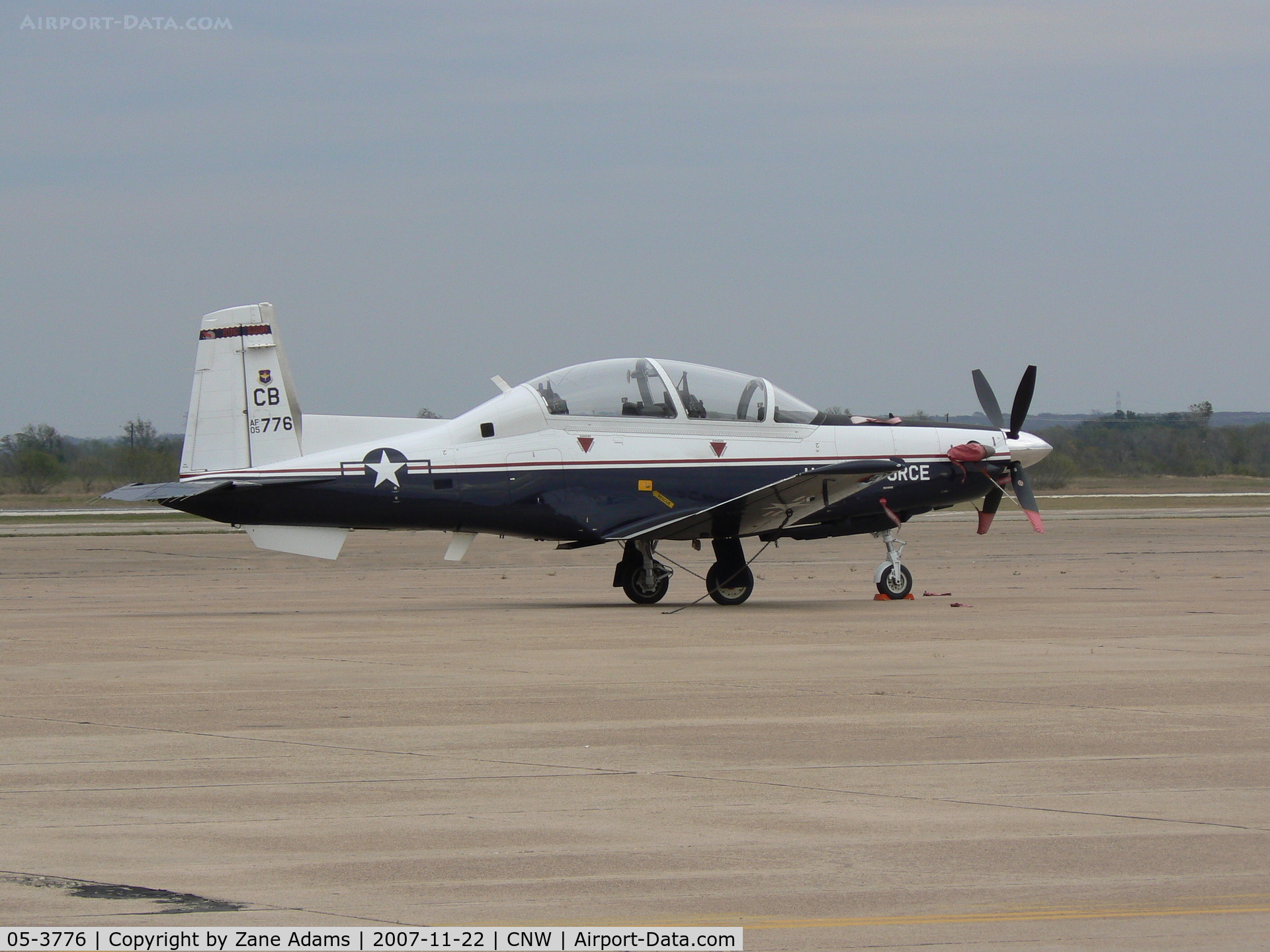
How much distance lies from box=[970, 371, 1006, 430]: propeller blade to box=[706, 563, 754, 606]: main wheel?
14.3ft

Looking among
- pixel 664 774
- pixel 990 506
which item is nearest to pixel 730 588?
pixel 990 506

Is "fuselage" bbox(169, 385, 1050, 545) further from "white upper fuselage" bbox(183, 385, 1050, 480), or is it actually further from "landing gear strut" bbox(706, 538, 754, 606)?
"landing gear strut" bbox(706, 538, 754, 606)

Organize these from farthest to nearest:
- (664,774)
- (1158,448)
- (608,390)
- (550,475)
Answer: (1158,448)
(608,390)
(550,475)
(664,774)

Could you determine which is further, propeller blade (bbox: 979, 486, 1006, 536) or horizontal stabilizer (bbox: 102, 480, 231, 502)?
propeller blade (bbox: 979, 486, 1006, 536)

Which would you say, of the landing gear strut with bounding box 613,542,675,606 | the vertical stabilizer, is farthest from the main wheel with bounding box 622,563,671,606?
the vertical stabilizer

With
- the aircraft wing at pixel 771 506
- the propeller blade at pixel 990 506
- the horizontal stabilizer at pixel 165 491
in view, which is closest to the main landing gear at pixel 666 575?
the aircraft wing at pixel 771 506

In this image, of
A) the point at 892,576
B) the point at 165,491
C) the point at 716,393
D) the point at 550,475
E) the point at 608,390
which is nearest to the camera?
the point at 165,491

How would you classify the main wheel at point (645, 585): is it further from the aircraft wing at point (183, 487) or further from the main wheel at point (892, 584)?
the aircraft wing at point (183, 487)

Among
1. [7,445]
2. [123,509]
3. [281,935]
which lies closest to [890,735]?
[281,935]

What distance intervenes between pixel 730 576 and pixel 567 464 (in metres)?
2.23

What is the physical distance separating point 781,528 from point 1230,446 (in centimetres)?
8442

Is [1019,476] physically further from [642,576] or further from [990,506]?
[642,576]

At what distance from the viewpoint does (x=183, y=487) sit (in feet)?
47.4

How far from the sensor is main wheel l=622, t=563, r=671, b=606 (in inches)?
636
